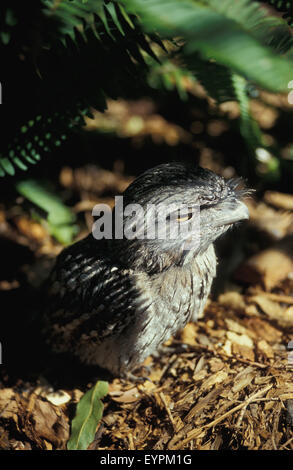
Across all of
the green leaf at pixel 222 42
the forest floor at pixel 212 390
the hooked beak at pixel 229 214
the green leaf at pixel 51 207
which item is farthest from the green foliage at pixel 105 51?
the forest floor at pixel 212 390

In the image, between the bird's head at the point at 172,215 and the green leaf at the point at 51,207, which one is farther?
the green leaf at the point at 51,207

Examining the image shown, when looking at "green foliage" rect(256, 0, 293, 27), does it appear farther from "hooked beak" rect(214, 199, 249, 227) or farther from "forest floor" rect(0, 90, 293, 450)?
"forest floor" rect(0, 90, 293, 450)

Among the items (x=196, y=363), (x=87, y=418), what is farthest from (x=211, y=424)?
(x=87, y=418)

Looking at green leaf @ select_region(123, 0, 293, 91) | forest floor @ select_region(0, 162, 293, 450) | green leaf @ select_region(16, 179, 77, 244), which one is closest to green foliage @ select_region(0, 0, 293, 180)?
green leaf @ select_region(123, 0, 293, 91)

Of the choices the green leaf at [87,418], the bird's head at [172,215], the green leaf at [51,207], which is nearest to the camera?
the bird's head at [172,215]

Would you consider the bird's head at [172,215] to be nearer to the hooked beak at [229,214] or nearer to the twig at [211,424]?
the hooked beak at [229,214]

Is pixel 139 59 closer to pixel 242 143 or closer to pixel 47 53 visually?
pixel 47 53

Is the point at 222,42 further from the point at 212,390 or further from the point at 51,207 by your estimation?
the point at 51,207
